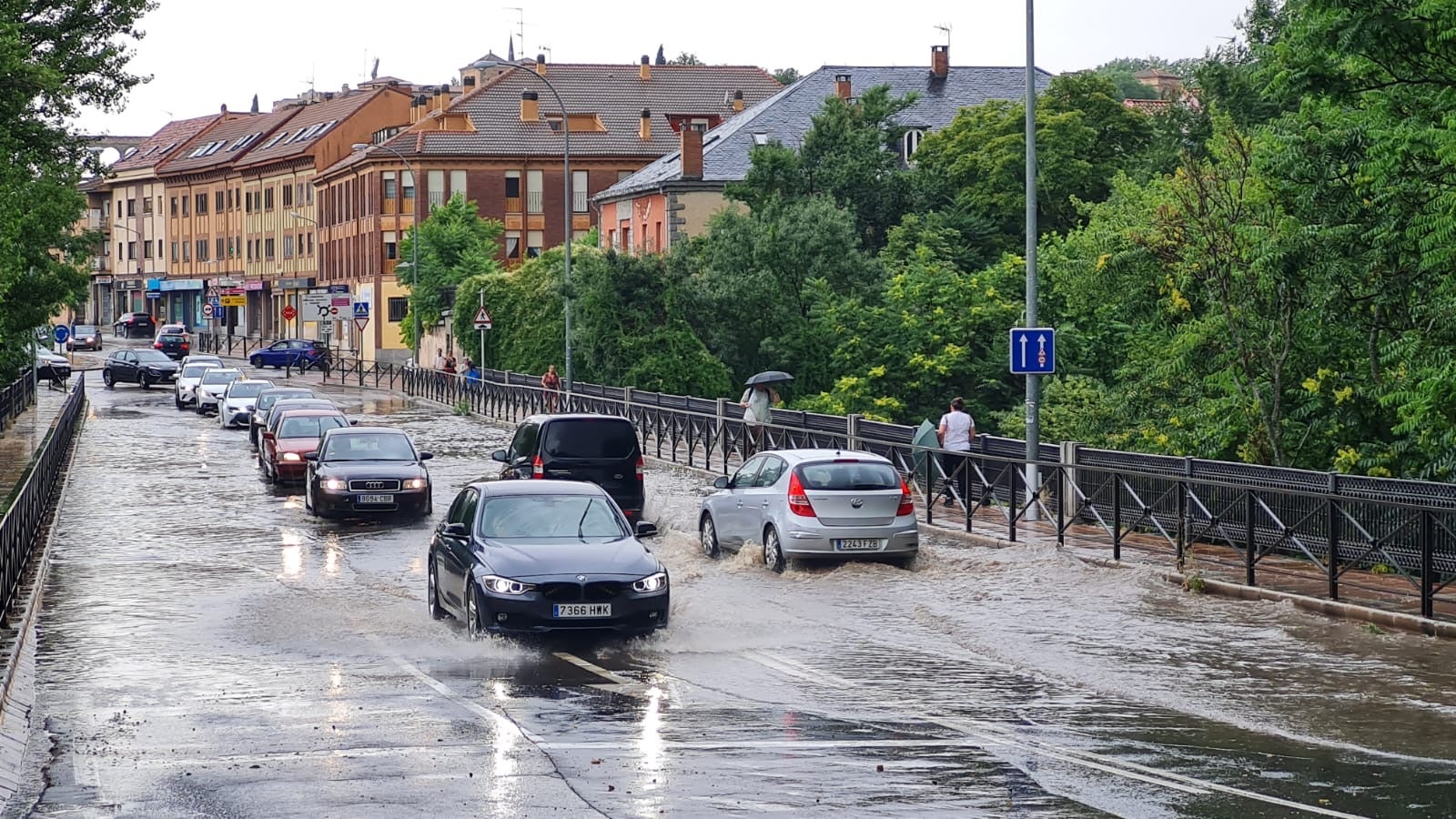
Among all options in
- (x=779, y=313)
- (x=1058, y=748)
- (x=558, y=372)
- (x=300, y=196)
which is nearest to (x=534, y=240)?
(x=300, y=196)

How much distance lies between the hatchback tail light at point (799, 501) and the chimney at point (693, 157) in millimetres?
49061

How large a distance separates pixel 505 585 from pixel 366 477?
12.9 meters

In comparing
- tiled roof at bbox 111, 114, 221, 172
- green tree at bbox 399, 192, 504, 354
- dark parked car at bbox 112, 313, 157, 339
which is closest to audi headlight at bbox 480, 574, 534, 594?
green tree at bbox 399, 192, 504, 354

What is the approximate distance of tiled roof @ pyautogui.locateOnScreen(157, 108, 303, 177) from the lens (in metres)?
122

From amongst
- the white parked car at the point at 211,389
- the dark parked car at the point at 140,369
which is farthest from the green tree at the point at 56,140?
the dark parked car at the point at 140,369

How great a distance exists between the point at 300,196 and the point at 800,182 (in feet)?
192

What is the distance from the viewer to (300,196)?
11312 cm

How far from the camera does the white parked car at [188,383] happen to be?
60469 millimetres

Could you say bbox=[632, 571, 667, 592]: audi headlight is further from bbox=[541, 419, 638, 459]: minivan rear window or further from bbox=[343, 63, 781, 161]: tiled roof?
bbox=[343, 63, 781, 161]: tiled roof

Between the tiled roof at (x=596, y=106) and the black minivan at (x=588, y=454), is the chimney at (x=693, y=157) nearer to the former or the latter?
the tiled roof at (x=596, y=106)

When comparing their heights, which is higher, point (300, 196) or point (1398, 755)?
point (300, 196)

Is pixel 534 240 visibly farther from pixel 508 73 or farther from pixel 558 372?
pixel 558 372

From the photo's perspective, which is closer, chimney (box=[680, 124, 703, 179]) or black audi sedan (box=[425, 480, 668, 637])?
black audi sedan (box=[425, 480, 668, 637])

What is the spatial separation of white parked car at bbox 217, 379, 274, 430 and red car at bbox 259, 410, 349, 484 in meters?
14.0
